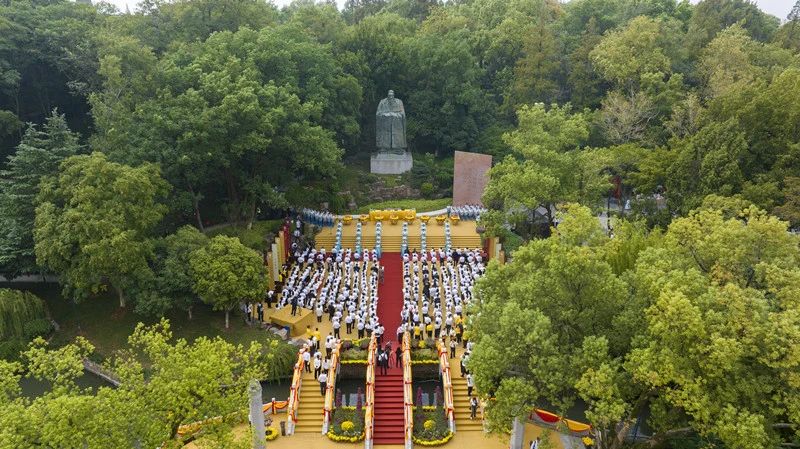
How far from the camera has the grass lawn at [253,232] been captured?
21498 mm

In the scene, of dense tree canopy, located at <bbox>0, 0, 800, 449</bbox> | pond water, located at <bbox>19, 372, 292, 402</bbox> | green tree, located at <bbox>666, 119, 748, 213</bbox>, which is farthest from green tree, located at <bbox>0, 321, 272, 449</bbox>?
green tree, located at <bbox>666, 119, 748, 213</bbox>

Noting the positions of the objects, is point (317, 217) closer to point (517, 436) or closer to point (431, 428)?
point (431, 428)

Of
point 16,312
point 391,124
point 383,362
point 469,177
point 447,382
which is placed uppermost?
point 391,124

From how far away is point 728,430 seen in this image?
30.5 feet

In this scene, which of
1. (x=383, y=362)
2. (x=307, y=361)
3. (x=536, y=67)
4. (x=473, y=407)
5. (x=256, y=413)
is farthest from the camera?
(x=536, y=67)

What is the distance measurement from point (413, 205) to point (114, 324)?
14.8 meters

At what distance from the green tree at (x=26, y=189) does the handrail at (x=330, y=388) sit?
9805 millimetres

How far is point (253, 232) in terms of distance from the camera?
22422mm

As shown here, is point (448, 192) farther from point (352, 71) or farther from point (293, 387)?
point (293, 387)

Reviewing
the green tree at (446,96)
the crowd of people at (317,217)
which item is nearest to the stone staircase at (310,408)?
the crowd of people at (317,217)

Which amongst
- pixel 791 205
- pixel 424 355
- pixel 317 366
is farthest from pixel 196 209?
pixel 791 205

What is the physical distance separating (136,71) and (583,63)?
22.3 m

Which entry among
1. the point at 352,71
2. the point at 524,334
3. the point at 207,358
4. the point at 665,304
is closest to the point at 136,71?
the point at 352,71

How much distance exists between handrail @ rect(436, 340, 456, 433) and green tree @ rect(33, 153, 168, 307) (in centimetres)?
883
